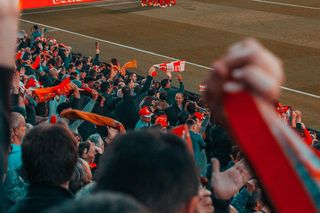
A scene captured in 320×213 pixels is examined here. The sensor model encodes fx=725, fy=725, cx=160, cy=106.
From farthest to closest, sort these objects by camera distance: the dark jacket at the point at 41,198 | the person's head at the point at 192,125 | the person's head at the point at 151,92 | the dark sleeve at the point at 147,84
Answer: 1. the dark sleeve at the point at 147,84
2. the person's head at the point at 151,92
3. the person's head at the point at 192,125
4. the dark jacket at the point at 41,198

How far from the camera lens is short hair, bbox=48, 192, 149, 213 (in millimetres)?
1663

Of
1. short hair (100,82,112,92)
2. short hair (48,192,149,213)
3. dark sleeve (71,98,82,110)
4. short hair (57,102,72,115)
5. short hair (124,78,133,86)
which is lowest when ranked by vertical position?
short hair (124,78,133,86)

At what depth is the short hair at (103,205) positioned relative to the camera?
166cm

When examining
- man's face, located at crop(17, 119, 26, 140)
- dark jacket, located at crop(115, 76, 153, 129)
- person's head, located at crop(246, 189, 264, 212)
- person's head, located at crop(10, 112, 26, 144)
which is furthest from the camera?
dark jacket, located at crop(115, 76, 153, 129)

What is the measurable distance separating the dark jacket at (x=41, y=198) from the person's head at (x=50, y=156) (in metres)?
0.03

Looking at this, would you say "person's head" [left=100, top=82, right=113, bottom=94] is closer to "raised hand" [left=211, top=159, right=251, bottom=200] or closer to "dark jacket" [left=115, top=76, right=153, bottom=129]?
"dark jacket" [left=115, top=76, right=153, bottom=129]

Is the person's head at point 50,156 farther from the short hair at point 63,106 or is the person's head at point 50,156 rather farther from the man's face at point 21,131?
the short hair at point 63,106

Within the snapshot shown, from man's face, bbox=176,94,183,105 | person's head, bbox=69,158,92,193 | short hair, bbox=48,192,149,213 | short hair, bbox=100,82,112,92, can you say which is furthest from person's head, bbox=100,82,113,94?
short hair, bbox=48,192,149,213

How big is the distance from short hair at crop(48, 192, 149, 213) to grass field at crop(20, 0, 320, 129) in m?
15.4

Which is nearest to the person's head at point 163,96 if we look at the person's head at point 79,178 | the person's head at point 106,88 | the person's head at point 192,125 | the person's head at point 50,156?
the person's head at point 106,88

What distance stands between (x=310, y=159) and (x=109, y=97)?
11.0 metres

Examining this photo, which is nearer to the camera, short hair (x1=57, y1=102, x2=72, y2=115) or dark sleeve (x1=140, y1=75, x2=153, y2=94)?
short hair (x1=57, y1=102, x2=72, y2=115)

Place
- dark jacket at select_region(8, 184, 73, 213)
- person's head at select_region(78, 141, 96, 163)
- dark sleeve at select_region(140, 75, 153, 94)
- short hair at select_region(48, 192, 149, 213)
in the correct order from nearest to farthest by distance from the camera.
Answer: short hair at select_region(48, 192, 149, 213)
dark jacket at select_region(8, 184, 73, 213)
person's head at select_region(78, 141, 96, 163)
dark sleeve at select_region(140, 75, 153, 94)

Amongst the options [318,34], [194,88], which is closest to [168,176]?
[194,88]
